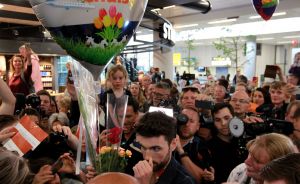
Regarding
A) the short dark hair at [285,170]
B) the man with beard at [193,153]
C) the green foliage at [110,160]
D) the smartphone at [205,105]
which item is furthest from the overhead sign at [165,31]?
the short dark hair at [285,170]

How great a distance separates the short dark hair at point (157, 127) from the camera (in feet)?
4.62

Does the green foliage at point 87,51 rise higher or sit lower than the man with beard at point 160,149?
higher

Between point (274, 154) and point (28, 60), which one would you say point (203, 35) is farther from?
point (274, 154)

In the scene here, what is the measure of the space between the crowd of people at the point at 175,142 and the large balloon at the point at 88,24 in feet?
1.17

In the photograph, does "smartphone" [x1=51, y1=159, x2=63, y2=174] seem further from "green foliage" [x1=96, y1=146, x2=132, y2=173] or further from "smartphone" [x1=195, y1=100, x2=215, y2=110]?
"smartphone" [x1=195, y1=100, x2=215, y2=110]

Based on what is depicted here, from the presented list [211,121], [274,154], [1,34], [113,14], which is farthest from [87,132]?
[1,34]

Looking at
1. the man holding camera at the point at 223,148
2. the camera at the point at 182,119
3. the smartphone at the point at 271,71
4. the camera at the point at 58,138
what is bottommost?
the man holding camera at the point at 223,148

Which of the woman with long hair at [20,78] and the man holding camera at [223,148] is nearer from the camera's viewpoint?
the man holding camera at [223,148]

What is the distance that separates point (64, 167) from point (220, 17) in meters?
8.55

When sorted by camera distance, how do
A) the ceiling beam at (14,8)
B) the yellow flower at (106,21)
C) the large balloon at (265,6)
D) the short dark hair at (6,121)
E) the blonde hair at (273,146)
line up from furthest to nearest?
the ceiling beam at (14,8) → the large balloon at (265,6) → the short dark hair at (6,121) → the blonde hair at (273,146) → the yellow flower at (106,21)

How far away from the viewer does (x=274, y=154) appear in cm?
152

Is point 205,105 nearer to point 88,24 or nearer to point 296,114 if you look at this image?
point 296,114

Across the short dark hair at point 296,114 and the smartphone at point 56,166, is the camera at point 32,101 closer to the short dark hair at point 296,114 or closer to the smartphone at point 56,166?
the smartphone at point 56,166

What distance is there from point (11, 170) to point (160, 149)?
1.92 feet
